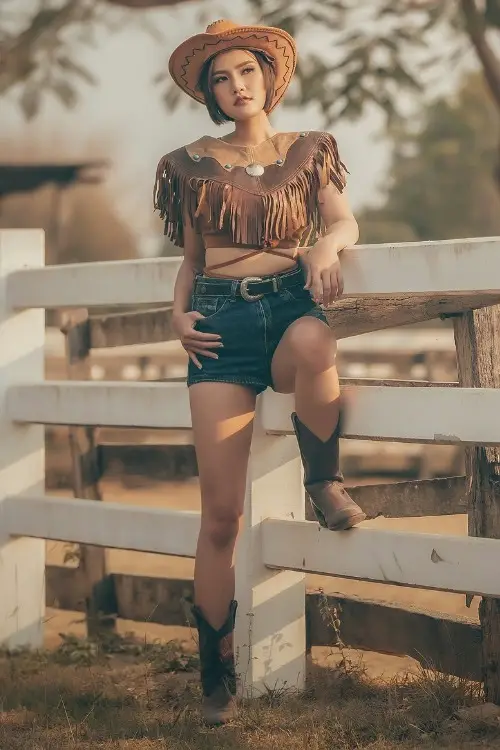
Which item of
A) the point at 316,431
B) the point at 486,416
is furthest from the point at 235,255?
the point at 486,416

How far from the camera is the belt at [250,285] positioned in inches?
149

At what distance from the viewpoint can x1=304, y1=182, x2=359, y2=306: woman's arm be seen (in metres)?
3.72

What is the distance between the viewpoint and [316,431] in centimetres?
386

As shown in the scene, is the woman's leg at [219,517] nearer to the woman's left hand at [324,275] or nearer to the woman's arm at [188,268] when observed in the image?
the woman's arm at [188,268]

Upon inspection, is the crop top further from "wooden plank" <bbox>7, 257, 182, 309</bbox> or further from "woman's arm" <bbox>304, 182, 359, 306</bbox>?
"wooden plank" <bbox>7, 257, 182, 309</bbox>

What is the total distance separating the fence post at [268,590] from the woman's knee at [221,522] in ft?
1.15

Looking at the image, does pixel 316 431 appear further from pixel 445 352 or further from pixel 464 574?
pixel 445 352

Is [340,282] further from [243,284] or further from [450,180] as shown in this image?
[450,180]

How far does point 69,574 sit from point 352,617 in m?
1.55

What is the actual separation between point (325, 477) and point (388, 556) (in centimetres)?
29

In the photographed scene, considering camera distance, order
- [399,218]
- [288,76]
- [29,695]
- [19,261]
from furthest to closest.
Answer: [399,218], [19,261], [29,695], [288,76]

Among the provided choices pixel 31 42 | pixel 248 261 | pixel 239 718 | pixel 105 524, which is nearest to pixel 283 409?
pixel 248 261

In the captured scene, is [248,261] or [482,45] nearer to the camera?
[248,261]

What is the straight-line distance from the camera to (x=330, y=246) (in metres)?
3.76
